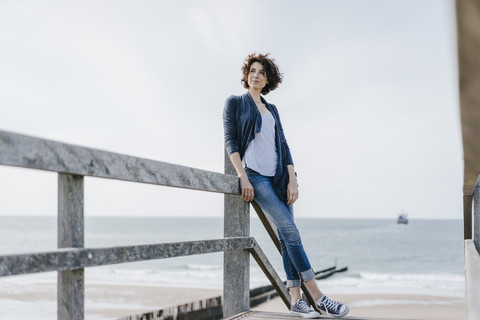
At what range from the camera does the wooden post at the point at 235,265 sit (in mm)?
3023

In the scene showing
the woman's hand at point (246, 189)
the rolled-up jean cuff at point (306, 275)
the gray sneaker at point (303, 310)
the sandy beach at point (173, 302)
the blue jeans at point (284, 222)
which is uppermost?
the woman's hand at point (246, 189)

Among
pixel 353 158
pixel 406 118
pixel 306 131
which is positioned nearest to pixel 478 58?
pixel 306 131

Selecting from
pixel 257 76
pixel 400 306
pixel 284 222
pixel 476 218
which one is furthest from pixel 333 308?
pixel 400 306

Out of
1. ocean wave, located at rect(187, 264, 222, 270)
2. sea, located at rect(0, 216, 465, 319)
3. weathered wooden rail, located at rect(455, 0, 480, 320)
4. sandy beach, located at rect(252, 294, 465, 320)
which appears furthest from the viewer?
ocean wave, located at rect(187, 264, 222, 270)

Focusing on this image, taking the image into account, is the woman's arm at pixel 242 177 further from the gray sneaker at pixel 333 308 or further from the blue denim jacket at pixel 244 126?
the gray sneaker at pixel 333 308

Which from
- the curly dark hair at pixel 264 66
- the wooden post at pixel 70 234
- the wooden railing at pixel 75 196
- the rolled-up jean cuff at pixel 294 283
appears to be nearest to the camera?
the wooden railing at pixel 75 196

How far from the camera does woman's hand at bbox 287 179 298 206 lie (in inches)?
124

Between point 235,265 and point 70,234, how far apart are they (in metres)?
1.50

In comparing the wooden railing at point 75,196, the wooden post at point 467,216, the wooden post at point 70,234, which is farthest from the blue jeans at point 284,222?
the wooden post at point 70,234

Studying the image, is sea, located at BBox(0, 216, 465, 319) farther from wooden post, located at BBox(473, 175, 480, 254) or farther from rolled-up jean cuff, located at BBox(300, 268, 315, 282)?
wooden post, located at BBox(473, 175, 480, 254)

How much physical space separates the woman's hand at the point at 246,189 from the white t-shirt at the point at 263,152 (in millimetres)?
113

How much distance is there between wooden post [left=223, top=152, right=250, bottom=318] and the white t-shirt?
23cm

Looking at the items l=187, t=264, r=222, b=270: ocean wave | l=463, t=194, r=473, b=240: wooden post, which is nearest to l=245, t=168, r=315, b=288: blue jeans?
l=463, t=194, r=473, b=240: wooden post

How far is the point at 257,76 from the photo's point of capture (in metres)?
3.40
